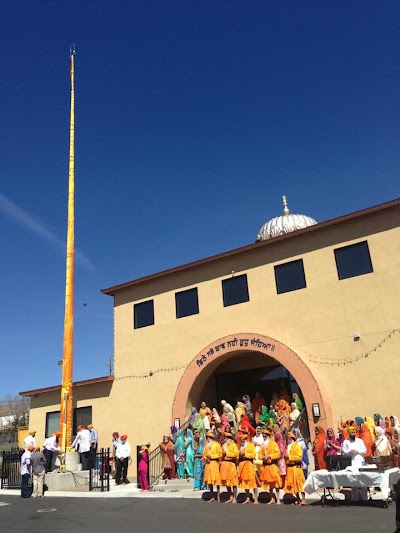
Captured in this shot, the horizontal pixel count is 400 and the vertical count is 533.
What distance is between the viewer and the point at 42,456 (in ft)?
46.2

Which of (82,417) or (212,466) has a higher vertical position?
(82,417)

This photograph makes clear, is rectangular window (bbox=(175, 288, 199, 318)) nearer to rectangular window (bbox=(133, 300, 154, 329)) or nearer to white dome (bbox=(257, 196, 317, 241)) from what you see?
rectangular window (bbox=(133, 300, 154, 329))

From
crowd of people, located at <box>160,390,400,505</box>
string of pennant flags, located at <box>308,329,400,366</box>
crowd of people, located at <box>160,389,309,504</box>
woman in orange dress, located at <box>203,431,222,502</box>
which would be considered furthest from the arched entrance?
woman in orange dress, located at <box>203,431,222,502</box>

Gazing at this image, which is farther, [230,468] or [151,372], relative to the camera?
[151,372]

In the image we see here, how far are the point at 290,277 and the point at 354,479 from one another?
28.8 ft

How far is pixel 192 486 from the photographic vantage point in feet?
46.7

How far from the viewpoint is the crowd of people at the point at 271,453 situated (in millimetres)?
10898

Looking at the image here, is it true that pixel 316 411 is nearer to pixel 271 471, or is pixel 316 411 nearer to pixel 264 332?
pixel 264 332

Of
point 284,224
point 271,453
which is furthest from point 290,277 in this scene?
point 271,453

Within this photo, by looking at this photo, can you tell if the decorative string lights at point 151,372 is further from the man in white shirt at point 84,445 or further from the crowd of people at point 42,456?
the man in white shirt at point 84,445

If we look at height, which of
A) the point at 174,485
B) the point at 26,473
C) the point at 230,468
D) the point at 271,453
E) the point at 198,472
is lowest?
the point at 174,485

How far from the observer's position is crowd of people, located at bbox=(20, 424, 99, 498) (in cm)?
1402

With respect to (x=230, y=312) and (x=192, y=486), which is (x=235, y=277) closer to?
(x=230, y=312)

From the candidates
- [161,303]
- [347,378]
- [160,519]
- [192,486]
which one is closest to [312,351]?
[347,378]
